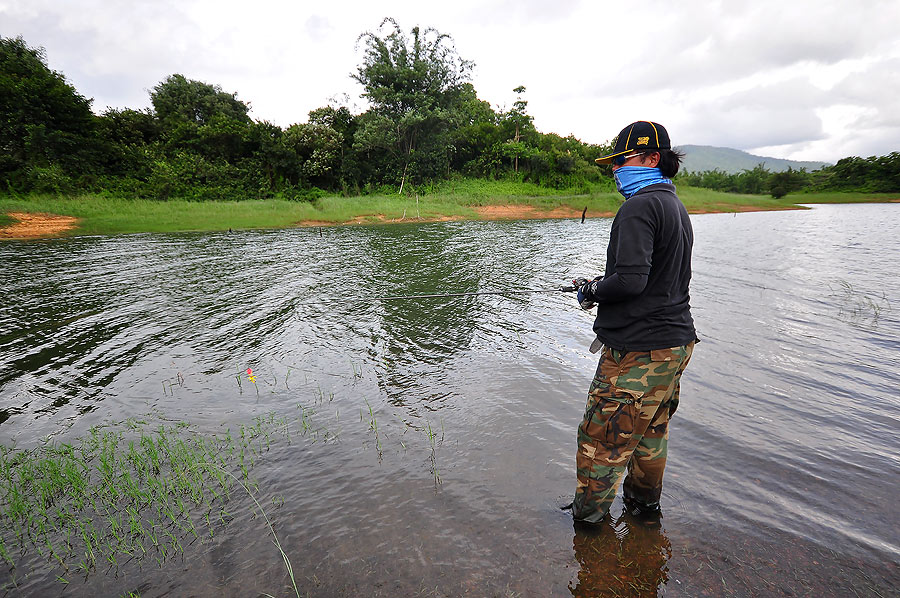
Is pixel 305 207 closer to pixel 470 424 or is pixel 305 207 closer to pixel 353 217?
pixel 353 217

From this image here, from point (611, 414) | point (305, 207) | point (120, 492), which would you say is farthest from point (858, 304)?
point (305, 207)

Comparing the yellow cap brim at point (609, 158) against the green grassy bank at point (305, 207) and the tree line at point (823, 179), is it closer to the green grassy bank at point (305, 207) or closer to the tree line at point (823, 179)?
the green grassy bank at point (305, 207)

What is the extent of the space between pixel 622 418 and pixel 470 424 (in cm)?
258

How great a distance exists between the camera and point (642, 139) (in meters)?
2.89

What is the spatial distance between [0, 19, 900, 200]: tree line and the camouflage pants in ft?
145

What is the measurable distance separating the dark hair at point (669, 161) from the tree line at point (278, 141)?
143ft

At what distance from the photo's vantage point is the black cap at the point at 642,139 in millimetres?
2867

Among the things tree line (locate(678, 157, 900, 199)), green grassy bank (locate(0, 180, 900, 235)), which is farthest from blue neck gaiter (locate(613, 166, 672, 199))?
tree line (locate(678, 157, 900, 199))

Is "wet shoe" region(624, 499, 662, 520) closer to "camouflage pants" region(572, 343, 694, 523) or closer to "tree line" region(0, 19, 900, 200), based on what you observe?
"camouflage pants" region(572, 343, 694, 523)

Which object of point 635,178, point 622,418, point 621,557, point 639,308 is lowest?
point 621,557

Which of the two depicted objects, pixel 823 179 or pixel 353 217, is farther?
pixel 823 179

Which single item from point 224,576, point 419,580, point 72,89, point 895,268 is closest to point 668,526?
point 419,580

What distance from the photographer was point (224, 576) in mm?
3090

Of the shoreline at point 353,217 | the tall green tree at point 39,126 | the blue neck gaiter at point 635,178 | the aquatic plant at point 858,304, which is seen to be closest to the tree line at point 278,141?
the tall green tree at point 39,126
